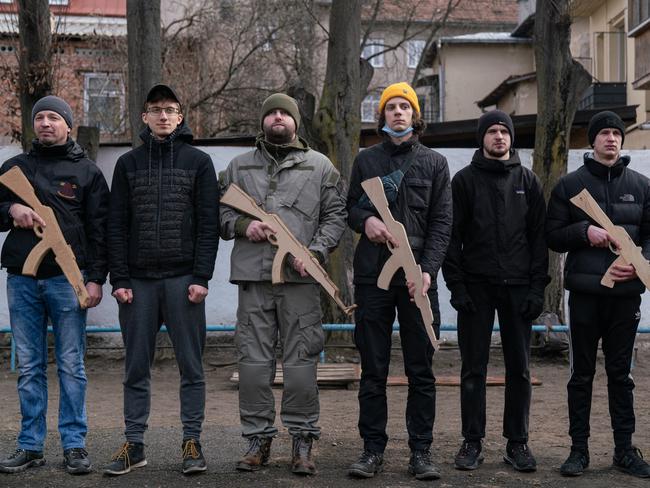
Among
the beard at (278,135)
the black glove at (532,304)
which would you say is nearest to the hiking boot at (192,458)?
the beard at (278,135)

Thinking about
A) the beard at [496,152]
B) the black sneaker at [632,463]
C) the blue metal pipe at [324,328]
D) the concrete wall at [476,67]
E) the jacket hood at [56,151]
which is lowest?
the black sneaker at [632,463]

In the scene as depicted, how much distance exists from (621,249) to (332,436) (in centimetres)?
250

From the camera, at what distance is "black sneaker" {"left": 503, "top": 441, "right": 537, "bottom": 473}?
573cm

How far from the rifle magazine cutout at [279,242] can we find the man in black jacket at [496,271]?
0.81 meters

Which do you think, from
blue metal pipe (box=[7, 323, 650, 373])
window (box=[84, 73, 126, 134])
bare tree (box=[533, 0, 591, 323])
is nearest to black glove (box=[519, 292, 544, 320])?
blue metal pipe (box=[7, 323, 650, 373])

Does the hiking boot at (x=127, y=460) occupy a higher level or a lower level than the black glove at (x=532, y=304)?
lower

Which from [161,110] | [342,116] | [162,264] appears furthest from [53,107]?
[342,116]

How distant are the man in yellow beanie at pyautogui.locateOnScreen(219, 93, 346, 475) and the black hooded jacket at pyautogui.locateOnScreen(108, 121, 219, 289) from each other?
7.4 inches

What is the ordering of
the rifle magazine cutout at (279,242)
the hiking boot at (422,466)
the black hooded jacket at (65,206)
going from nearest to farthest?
the hiking boot at (422,466), the rifle magazine cutout at (279,242), the black hooded jacket at (65,206)

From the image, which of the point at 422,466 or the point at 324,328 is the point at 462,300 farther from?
the point at 324,328

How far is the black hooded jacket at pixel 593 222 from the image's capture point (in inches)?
226

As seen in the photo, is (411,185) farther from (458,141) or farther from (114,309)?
(458,141)

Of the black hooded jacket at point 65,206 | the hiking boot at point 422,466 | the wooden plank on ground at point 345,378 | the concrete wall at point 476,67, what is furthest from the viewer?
the concrete wall at point 476,67

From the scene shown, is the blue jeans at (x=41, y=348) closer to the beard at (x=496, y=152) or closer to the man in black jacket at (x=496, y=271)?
the man in black jacket at (x=496, y=271)
